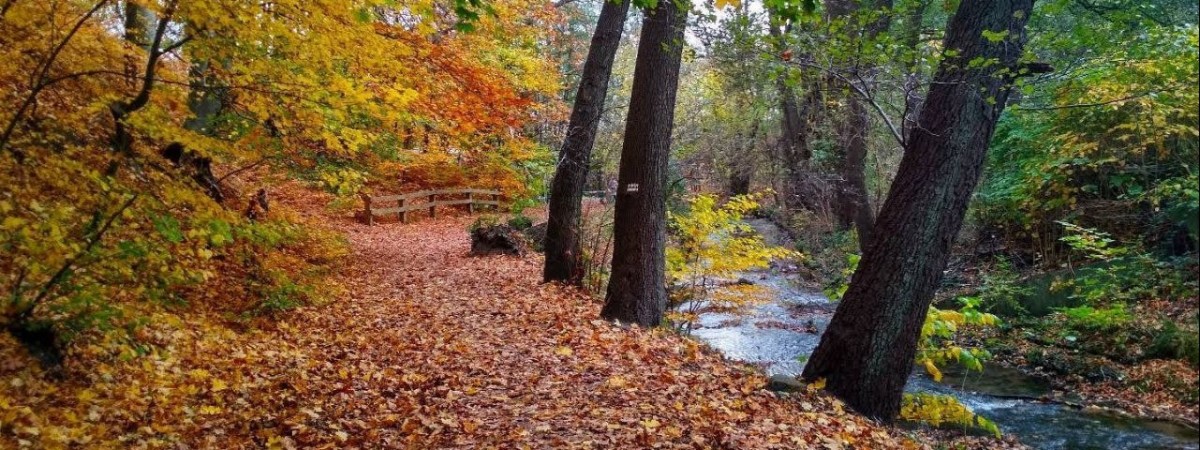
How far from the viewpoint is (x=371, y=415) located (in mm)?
4602

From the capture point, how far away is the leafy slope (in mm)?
3992

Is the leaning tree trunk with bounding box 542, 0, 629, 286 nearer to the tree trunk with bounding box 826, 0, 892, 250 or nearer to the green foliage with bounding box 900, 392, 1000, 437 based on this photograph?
the green foliage with bounding box 900, 392, 1000, 437

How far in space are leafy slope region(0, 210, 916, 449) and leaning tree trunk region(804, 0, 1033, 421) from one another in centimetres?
50

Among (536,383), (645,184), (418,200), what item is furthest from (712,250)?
(418,200)

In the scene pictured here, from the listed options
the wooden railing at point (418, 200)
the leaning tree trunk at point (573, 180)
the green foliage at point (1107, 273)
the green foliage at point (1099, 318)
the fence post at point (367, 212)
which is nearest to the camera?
the green foliage at point (1107, 273)

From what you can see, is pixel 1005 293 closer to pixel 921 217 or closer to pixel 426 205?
pixel 921 217

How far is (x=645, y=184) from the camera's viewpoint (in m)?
7.09

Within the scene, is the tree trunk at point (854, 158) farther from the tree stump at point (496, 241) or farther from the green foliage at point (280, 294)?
the green foliage at point (280, 294)

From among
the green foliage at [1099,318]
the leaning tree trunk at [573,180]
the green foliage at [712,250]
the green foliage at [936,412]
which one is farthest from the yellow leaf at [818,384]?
the leaning tree trunk at [573,180]

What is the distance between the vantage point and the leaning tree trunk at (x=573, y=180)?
9352 millimetres

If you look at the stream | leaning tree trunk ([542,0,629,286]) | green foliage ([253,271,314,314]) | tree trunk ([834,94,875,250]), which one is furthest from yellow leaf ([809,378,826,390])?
tree trunk ([834,94,875,250])

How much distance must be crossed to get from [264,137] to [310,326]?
7.98 ft

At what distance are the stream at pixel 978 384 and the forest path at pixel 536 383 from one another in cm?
160

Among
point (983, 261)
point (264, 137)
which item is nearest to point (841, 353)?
point (264, 137)
